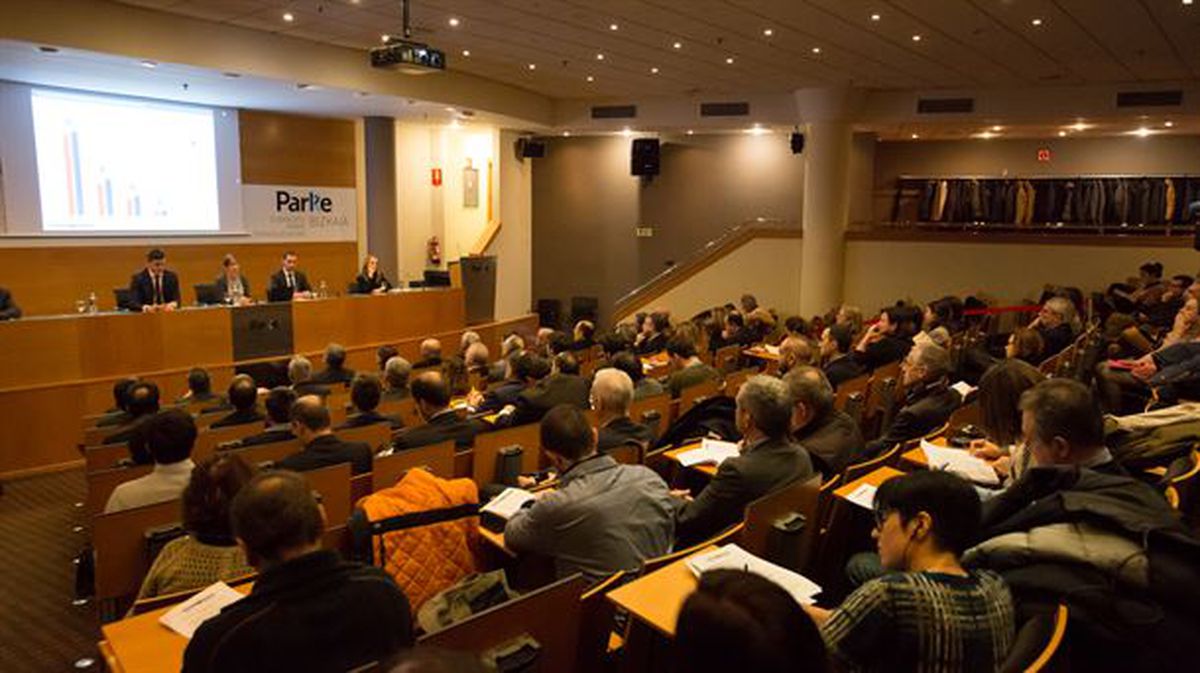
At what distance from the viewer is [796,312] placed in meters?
13.2

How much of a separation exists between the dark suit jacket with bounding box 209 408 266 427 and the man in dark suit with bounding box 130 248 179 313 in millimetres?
3764

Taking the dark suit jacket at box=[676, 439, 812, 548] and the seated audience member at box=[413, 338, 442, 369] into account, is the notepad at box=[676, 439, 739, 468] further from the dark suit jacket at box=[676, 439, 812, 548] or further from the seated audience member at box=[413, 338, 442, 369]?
the seated audience member at box=[413, 338, 442, 369]

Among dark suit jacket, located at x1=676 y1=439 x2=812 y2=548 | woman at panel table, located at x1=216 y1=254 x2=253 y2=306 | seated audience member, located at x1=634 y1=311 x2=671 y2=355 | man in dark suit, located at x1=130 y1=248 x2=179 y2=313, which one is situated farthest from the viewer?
woman at panel table, located at x1=216 y1=254 x2=253 y2=306

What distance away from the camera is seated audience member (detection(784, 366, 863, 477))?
148 inches

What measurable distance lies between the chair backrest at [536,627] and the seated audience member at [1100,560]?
3.77ft

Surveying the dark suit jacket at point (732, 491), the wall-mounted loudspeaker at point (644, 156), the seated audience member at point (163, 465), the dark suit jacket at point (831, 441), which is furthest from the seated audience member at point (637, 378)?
the wall-mounted loudspeaker at point (644, 156)

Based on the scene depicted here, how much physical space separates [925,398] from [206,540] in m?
3.69

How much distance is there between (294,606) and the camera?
188 cm

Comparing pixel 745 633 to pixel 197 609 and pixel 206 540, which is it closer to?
pixel 197 609

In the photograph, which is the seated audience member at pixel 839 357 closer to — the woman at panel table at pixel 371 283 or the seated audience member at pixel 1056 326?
the seated audience member at pixel 1056 326

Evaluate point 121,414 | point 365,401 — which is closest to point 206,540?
point 365,401

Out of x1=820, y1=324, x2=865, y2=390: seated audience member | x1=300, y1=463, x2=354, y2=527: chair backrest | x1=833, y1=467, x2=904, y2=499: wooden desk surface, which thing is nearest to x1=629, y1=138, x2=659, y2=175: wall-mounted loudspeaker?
x1=820, y1=324, x2=865, y2=390: seated audience member

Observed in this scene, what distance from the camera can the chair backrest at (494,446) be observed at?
4.28 m

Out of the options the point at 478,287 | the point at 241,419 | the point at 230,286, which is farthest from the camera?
the point at 478,287
